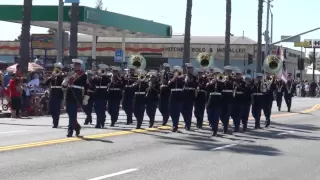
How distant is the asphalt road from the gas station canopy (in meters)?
16.3

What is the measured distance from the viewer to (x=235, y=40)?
76.7 meters

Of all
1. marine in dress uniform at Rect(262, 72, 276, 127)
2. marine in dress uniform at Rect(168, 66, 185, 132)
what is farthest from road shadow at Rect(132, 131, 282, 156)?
marine in dress uniform at Rect(262, 72, 276, 127)

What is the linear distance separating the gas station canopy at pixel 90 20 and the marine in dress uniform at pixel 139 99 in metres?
15.2

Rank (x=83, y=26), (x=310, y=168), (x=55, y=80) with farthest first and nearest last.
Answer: (x=83, y=26)
(x=55, y=80)
(x=310, y=168)

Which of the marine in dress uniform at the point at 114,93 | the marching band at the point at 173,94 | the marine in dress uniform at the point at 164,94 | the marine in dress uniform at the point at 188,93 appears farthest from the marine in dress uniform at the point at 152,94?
the marine in dress uniform at the point at 114,93

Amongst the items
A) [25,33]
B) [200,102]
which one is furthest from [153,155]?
[25,33]

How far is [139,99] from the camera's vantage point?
66.4ft

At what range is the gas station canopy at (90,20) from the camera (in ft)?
119

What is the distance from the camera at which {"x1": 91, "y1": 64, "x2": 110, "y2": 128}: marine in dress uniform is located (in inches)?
787

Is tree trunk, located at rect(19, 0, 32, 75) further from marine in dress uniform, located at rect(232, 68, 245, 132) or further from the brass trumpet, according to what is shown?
the brass trumpet

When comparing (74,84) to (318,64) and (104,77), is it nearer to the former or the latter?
(104,77)

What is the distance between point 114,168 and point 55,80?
298 inches

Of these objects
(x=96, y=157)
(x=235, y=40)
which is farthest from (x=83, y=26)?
(x=235, y=40)

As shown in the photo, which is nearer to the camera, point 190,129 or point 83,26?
point 190,129
